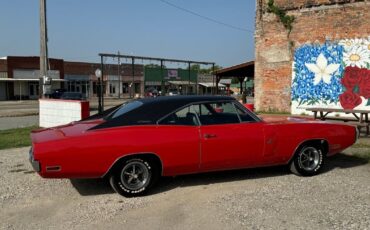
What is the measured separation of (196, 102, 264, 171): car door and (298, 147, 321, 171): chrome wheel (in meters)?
0.90

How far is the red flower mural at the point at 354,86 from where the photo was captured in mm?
A: 14797

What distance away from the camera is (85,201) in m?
5.55

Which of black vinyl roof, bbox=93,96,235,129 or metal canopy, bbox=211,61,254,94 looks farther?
metal canopy, bbox=211,61,254,94

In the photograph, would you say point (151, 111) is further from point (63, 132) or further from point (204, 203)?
point (204, 203)

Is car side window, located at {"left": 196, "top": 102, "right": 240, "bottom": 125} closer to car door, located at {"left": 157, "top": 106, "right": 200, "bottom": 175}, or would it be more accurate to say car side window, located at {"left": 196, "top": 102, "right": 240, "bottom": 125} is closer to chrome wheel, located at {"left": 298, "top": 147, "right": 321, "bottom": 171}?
car door, located at {"left": 157, "top": 106, "right": 200, "bottom": 175}

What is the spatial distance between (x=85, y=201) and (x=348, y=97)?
12.2 m

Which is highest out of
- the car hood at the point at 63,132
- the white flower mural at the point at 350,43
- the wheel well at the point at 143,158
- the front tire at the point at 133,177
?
the white flower mural at the point at 350,43

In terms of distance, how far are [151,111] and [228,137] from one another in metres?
1.16

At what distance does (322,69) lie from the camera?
16047 mm

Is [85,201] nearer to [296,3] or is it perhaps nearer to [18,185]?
[18,185]

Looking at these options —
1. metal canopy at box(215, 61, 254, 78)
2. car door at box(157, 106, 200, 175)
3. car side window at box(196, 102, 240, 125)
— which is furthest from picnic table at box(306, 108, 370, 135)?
metal canopy at box(215, 61, 254, 78)

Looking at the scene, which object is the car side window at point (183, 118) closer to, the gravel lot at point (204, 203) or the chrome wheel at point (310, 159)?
the gravel lot at point (204, 203)

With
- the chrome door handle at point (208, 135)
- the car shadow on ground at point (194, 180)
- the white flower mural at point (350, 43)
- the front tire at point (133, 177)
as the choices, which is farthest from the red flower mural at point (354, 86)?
the front tire at point (133, 177)

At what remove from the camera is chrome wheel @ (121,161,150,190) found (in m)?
5.62
